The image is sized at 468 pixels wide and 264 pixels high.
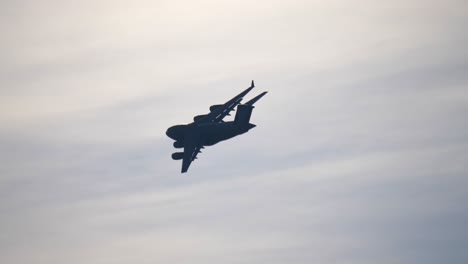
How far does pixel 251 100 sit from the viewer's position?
112812mm

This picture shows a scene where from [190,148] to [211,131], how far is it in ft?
15.1

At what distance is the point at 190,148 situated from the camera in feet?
368

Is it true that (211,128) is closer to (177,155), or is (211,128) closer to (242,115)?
(242,115)

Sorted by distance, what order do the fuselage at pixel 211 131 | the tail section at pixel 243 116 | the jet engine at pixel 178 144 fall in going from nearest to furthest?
the tail section at pixel 243 116, the fuselage at pixel 211 131, the jet engine at pixel 178 144

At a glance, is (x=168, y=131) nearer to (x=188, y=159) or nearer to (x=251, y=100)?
(x=188, y=159)

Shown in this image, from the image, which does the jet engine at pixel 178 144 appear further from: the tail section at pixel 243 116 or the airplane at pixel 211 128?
the tail section at pixel 243 116

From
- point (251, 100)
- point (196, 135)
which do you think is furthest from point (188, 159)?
point (251, 100)

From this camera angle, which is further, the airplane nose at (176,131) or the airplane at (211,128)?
the airplane nose at (176,131)

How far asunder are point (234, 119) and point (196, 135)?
639cm

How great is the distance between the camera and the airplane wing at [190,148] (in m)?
Answer: 111

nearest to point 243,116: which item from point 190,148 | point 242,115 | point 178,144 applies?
point 242,115

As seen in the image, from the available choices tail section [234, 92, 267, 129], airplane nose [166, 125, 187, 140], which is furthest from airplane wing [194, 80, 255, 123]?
tail section [234, 92, 267, 129]

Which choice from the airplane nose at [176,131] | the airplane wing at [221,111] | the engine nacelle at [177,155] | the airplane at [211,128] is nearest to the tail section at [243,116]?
the airplane at [211,128]

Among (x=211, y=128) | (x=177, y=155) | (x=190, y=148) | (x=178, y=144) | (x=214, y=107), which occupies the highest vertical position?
(x=214, y=107)
